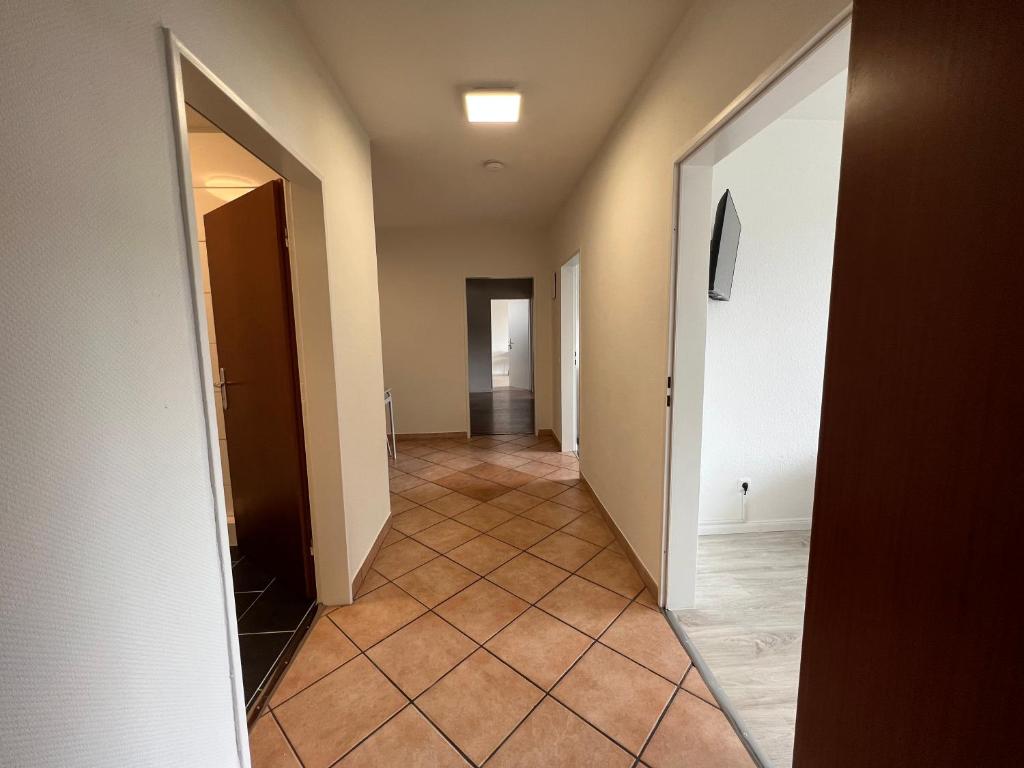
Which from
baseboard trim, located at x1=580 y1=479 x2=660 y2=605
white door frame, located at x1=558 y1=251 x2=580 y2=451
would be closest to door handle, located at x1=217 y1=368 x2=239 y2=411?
baseboard trim, located at x1=580 y1=479 x2=660 y2=605

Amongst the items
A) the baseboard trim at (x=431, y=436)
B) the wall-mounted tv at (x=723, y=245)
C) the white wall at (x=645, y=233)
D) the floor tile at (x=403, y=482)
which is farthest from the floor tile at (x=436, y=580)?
the baseboard trim at (x=431, y=436)

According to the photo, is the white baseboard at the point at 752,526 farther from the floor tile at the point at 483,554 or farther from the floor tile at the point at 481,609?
the floor tile at the point at 481,609

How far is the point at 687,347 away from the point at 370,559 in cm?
206

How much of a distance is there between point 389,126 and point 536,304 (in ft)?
9.73

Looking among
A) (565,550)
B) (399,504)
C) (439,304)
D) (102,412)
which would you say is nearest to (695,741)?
(565,550)

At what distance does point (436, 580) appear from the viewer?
2230 mm

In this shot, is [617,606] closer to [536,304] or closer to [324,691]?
[324,691]

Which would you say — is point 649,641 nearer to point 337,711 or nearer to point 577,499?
point 337,711

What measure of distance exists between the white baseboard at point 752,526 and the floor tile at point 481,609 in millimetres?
1389

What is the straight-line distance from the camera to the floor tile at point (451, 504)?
3.11m

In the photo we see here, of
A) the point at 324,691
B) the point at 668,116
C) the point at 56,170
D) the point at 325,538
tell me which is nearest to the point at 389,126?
the point at 668,116

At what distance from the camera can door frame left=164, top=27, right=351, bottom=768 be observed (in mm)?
1069

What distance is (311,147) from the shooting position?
1711 millimetres

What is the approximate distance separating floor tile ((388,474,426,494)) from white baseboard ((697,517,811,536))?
2.35 meters
